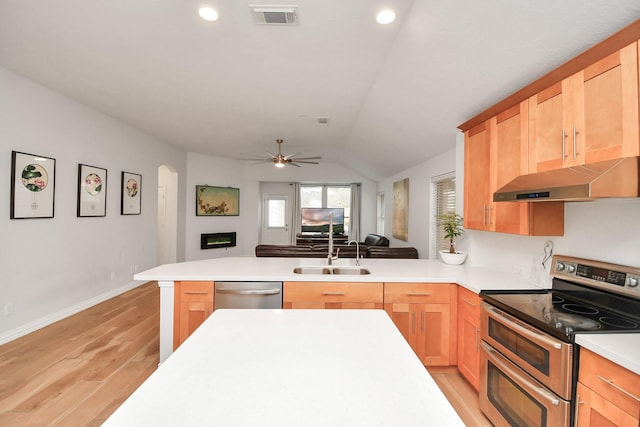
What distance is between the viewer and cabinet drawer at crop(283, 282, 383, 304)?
2445mm

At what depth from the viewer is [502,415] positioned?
69.4 inches

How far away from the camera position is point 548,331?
57.7 inches

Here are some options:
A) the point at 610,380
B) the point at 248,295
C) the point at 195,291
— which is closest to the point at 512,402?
the point at 610,380

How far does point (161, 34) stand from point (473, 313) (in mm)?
3147

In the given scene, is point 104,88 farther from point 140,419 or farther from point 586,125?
point 586,125

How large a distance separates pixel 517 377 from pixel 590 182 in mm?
1059

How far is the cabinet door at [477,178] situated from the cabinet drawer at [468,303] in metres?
0.57

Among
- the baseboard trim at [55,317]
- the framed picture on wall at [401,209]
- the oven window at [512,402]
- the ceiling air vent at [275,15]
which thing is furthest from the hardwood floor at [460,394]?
the baseboard trim at [55,317]

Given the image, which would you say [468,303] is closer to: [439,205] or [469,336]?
[469,336]

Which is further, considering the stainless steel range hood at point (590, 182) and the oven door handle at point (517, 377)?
the oven door handle at point (517, 377)

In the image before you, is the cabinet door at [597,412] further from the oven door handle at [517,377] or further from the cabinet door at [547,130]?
the cabinet door at [547,130]

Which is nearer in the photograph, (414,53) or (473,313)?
(473,313)

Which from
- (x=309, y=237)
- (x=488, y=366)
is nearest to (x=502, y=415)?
(x=488, y=366)

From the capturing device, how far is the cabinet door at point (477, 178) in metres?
2.50
